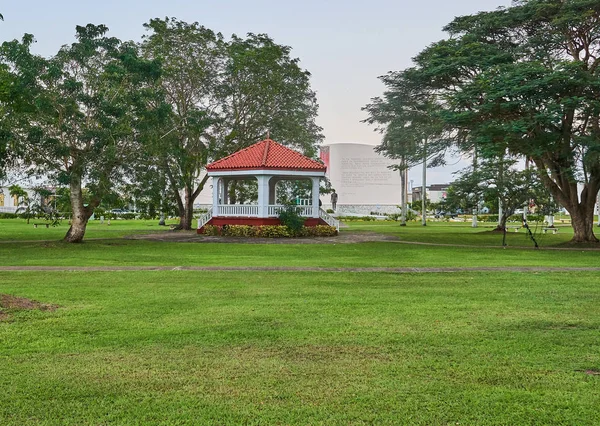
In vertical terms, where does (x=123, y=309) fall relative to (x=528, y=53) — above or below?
below

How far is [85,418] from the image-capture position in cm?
410

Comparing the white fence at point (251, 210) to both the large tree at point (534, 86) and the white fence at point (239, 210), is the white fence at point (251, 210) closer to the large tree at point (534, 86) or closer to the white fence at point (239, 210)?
the white fence at point (239, 210)

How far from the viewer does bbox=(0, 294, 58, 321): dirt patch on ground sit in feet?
25.5

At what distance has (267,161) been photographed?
29844 millimetres

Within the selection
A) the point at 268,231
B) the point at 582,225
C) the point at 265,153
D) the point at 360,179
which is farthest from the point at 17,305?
the point at 360,179

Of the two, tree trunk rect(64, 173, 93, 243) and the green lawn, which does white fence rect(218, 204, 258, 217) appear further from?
the green lawn

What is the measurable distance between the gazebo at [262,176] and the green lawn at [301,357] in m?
A: 19.7

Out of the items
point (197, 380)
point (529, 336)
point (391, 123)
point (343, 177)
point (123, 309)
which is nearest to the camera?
point (197, 380)

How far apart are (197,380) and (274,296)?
14.9 ft

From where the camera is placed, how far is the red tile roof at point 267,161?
29669 mm

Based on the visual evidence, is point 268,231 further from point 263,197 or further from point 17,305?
point 17,305

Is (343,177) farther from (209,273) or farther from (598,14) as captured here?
(209,273)

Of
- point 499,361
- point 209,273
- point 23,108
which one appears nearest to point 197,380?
point 499,361

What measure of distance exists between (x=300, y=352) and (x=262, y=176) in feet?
79.5
